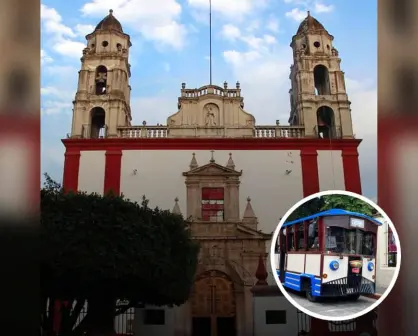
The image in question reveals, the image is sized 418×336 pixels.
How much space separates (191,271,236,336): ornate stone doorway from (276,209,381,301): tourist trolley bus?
44.5 ft

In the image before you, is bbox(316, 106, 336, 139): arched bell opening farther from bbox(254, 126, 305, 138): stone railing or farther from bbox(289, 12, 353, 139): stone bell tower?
bbox(254, 126, 305, 138): stone railing

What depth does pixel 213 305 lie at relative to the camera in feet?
56.4

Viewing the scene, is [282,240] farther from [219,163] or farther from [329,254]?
[219,163]

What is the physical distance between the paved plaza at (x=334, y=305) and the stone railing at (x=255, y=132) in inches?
630

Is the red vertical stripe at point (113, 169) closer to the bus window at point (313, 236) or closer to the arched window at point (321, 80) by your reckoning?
the arched window at point (321, 80)

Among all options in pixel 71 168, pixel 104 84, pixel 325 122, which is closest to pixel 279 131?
pixel 325 122

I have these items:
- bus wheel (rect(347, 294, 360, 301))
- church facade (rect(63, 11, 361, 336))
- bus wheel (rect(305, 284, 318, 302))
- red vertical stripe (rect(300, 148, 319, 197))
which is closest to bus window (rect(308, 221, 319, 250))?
bus wheel (rect(305, 284, 318, 302))

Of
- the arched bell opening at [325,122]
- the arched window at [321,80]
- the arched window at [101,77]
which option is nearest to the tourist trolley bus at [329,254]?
A: the arched bell opening at [325,122]

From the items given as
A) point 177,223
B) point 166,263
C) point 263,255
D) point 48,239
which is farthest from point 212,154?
point 48,239

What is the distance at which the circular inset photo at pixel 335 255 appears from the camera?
3799mm

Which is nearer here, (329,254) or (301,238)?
(329,254)

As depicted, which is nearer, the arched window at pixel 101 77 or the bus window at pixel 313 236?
the bus window at pixel 313 236

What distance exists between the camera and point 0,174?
363 centimetres

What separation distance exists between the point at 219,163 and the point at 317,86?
22.2 ft
